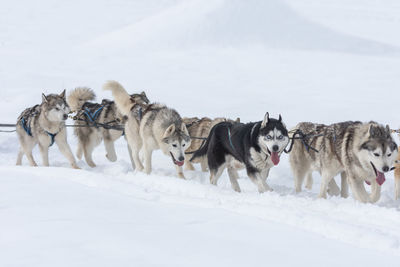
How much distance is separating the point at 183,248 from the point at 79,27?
95.9 feet

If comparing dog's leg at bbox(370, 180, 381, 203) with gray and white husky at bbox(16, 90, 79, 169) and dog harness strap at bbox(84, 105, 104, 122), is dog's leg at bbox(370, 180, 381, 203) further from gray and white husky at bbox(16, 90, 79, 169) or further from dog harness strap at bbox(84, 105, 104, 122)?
dog harness strap at bbox(84, 105, 104, 122)

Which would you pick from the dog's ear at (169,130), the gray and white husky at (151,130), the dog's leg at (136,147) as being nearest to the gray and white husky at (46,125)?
the gray and white husky at (151,130)

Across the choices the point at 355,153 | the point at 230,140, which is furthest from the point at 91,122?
the point at 355,153

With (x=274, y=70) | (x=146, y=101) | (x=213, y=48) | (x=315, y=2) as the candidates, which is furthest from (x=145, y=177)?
(x=315, y=2)

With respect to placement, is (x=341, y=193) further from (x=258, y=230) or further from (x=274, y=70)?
(x=274, y=70)

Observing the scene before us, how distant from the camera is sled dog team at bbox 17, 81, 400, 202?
4.55m

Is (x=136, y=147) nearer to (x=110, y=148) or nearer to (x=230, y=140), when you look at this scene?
(x=110, y=148)

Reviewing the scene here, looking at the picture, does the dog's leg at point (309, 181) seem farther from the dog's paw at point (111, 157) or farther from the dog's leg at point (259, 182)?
the dog's paw at point (111, 157)

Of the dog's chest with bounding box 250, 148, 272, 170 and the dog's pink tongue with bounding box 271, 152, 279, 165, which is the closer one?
the dog's pink tongue with bounding box 271, 152, 279, 165

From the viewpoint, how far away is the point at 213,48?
23.9 metres

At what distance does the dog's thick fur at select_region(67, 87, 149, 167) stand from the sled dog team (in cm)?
1

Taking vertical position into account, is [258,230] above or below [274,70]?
below

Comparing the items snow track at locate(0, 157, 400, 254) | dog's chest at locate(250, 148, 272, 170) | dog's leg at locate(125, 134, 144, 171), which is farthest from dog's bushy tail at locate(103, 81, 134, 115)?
dog's chest at locate(250, 148, 272, 170)

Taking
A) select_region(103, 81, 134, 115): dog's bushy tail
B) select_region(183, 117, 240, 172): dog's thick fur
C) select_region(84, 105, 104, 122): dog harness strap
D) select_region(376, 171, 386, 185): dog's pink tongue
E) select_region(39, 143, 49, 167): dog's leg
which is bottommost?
select_region(376, 171, 386, 185): dog's pink tongue
